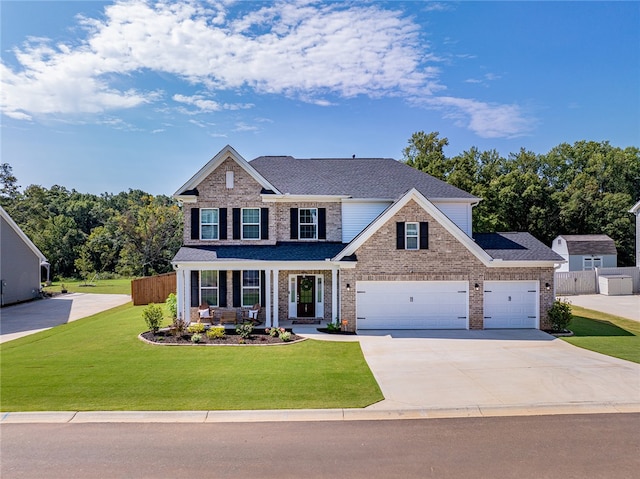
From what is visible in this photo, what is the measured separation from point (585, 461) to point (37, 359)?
15301 millimetres

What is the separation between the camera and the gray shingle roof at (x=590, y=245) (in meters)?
38.9

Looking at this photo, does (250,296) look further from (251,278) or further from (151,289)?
(151,289)

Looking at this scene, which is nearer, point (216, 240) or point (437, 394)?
point (437, 394)

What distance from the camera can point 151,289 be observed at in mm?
27219

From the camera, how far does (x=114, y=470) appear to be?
6.75 metres

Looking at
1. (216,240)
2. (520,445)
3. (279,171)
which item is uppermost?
(279,171)

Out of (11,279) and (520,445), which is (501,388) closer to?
(520,445)

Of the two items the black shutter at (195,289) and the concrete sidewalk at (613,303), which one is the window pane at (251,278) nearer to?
the black shutter at (195,289)

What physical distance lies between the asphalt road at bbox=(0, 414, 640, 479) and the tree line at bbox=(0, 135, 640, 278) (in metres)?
32.4

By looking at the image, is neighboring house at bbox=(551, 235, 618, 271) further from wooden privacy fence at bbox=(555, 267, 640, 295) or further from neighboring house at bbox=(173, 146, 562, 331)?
neighboring house at bbox=(173, 146, 562, 331)

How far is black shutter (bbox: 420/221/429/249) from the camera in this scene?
58.9 ft

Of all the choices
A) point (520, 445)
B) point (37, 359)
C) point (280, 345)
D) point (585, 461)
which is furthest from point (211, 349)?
point (585, 461)

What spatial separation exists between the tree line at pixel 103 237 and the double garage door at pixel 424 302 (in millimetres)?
38107

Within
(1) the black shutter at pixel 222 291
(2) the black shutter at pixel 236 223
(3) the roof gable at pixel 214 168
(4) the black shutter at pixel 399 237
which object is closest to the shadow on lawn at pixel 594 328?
(4) the black shutter at pixel 399 237
